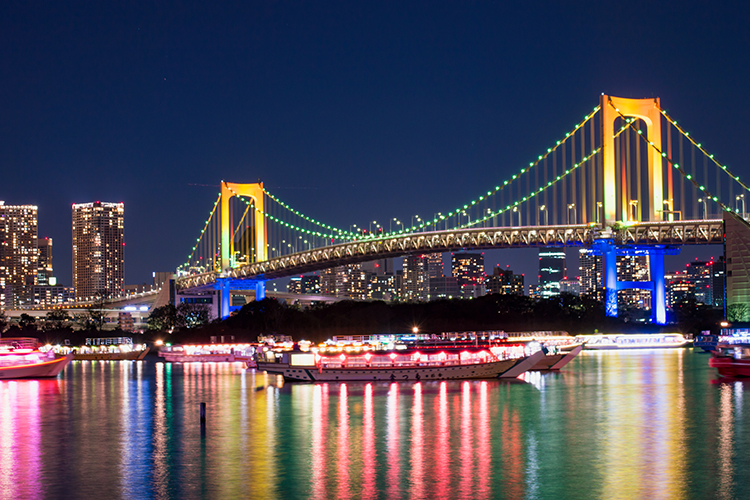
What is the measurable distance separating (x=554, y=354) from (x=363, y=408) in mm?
21439

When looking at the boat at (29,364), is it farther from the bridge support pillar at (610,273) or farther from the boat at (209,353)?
the bridge support pillar at (610,273)

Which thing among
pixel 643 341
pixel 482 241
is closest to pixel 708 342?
pixel 643 341

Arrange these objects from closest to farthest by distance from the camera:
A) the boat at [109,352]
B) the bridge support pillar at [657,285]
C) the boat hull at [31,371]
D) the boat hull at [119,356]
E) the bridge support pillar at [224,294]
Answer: the boat hull at [31,371] < the bridge support pillar at [657,285] < the boat hull at [119,356] < the boat at [109,352] < the bridge support pillar at [224,294]

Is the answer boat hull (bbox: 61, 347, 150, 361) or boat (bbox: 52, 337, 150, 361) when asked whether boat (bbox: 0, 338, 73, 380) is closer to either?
boat (bbox: 52, 337, 150, 361)

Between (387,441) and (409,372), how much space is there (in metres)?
19.3

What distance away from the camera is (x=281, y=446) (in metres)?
23.1

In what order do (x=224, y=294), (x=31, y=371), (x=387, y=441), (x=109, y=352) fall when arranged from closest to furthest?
1. (x=387, y=441)
2. (x=31, y=371)
3. (x=109, y=352)
4. (x=224, y=294)

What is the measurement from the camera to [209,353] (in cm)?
6794

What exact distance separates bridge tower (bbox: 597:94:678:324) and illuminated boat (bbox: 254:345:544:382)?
1117 inches

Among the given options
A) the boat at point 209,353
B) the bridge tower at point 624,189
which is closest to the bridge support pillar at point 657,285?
the bridge tower at point 624,189

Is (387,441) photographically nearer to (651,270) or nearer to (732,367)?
(732,367)

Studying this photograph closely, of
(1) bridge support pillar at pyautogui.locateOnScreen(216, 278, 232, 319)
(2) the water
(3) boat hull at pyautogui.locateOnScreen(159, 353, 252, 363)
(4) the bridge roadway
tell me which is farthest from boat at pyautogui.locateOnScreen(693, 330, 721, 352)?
(1) bridge support pillar at pyautogui.locateOnScreen(216, 278, 232, 319)

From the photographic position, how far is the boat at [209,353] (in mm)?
67062

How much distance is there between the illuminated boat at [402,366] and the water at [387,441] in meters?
1.59
